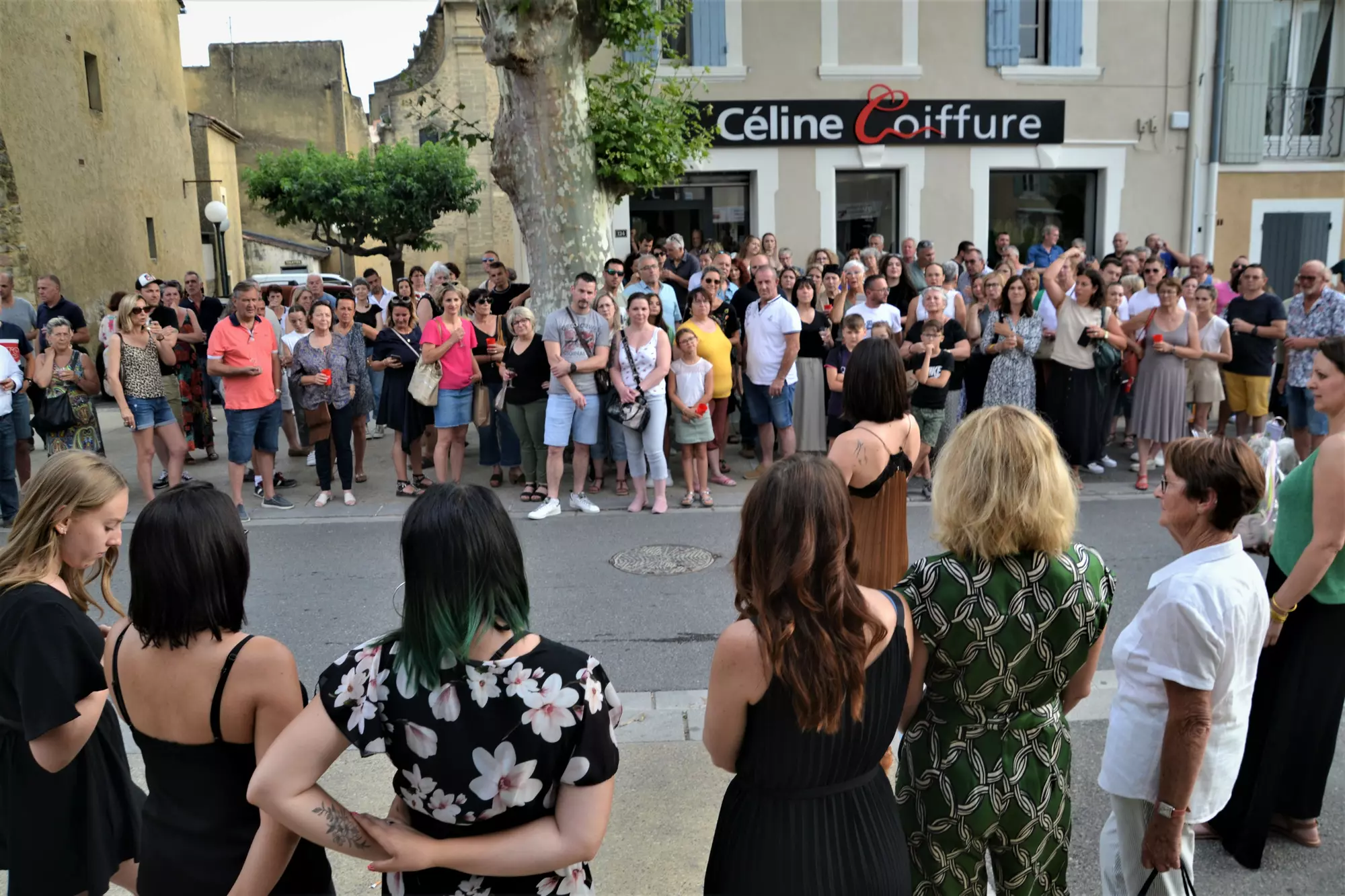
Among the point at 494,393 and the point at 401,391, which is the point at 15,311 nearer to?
the point at 401,391

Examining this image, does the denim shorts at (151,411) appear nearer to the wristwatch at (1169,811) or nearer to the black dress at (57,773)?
the black dress at (57,773)

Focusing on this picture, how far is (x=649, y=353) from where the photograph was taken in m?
8.62

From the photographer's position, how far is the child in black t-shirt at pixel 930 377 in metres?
8.58

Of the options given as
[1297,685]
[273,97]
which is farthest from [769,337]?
[273,97]

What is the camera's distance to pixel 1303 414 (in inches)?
360

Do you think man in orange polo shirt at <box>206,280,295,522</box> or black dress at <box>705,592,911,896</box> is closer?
black dress at <box>705,592,911,896</box>

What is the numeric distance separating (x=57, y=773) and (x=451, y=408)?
650 cm

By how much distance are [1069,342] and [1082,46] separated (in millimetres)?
7826

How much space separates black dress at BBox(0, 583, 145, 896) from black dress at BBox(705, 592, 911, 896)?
66.1 inches

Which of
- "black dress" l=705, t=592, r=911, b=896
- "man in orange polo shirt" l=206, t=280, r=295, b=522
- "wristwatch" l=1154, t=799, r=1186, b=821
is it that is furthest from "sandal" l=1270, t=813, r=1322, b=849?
"man in orange polo shirt" l=206, t=280, r=295, b=522

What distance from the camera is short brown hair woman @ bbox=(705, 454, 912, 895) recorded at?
2.07 metres

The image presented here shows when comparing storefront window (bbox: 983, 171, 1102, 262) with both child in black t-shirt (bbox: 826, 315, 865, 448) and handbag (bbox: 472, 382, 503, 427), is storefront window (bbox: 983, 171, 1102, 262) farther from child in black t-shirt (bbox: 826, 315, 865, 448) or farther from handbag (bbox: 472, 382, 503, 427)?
handbag (bbox: 472, 382, 503, 427)

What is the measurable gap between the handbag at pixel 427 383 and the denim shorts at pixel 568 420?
1093 millimetres

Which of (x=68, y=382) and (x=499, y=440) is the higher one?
(x=68, y=382)
